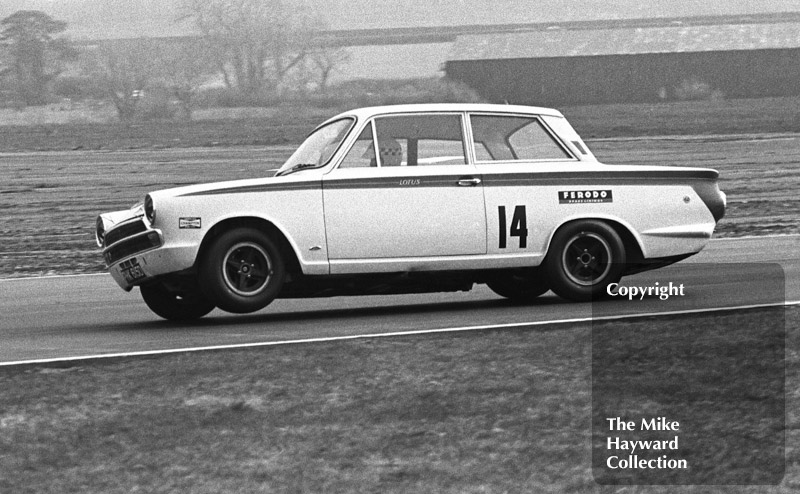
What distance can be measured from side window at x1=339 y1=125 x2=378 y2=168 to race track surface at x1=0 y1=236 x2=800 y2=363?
3.31ft

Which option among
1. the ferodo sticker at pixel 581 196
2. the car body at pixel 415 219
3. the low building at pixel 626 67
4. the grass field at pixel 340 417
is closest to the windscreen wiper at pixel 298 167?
the car body at pixel 415 219

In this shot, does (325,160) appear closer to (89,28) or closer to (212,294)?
(212,294)

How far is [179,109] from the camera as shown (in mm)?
48906

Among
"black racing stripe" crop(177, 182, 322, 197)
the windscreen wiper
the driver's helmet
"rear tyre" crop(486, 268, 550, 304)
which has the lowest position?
"rear tyre" crop(486, 268, 550, 304)

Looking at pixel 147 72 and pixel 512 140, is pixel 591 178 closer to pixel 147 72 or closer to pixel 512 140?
pixel 512 140

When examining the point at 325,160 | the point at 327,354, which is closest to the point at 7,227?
the point at 325,160

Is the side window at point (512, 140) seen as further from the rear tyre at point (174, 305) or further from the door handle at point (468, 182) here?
the rear tyre at point (174, 305)

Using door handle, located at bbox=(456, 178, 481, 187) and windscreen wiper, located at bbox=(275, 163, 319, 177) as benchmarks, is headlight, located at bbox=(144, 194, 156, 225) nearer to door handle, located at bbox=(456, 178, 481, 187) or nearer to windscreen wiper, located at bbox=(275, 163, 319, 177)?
windscreen wiper, located at bbox=(275, 163, 319, 177)

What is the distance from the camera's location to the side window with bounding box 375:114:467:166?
923 centimetres

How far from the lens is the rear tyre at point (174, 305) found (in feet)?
31.9

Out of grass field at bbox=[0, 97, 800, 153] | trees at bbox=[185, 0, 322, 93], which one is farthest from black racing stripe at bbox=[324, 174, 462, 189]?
trees at bbox=[185, 0, 322, 93]

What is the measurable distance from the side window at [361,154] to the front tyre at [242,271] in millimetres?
747

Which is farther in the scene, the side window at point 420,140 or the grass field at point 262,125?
the grass field at point 262,125

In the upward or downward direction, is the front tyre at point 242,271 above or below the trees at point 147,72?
below
